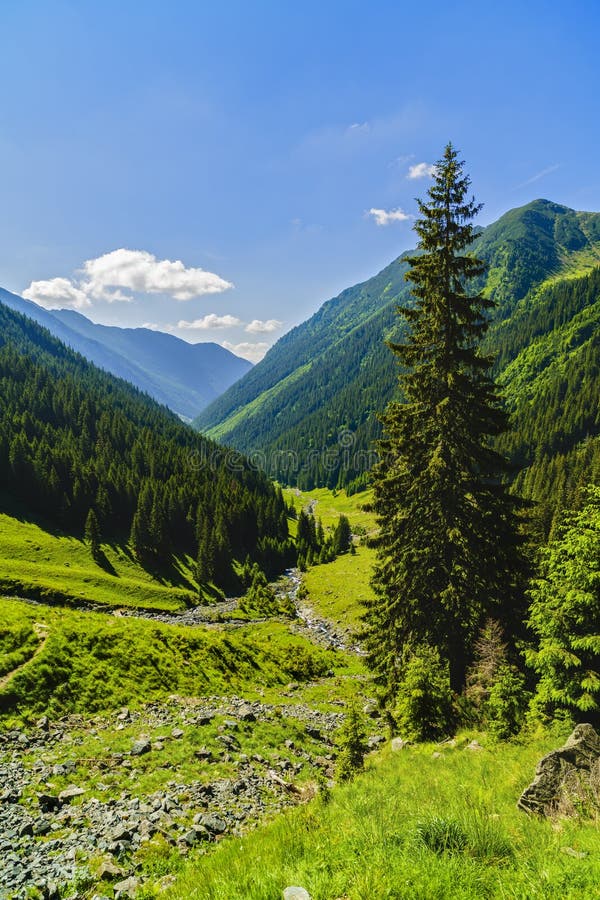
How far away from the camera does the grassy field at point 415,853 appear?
471 centimetres

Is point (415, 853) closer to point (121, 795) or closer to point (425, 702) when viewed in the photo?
point (121, 795)

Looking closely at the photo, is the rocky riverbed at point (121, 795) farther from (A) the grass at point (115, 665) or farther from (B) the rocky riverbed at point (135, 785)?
(A) the grass at point (115, 665)

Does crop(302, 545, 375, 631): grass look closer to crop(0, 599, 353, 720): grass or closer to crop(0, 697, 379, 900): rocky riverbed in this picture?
crop(0, 599, 353, 720): grass

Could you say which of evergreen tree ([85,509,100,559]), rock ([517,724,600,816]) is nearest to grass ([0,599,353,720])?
rock ([517,724,600,816])

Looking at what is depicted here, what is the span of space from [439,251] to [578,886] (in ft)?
64.0

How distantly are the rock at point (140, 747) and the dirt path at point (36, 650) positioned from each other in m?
6.50

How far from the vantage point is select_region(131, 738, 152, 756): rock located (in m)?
14.2

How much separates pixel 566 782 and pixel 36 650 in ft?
71.9

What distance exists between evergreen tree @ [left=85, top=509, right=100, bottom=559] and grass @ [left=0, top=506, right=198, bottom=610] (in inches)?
44.5

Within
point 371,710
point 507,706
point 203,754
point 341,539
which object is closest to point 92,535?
point 341,539

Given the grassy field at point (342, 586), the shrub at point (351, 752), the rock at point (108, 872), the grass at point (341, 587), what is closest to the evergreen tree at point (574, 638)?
the shrub at point (351, 752)

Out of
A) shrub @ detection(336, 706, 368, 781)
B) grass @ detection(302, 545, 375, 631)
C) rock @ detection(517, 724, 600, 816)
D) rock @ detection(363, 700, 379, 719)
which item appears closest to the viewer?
rock @ detection(517, 724, 600, 816)

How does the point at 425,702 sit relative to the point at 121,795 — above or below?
above

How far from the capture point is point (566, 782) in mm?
7945
